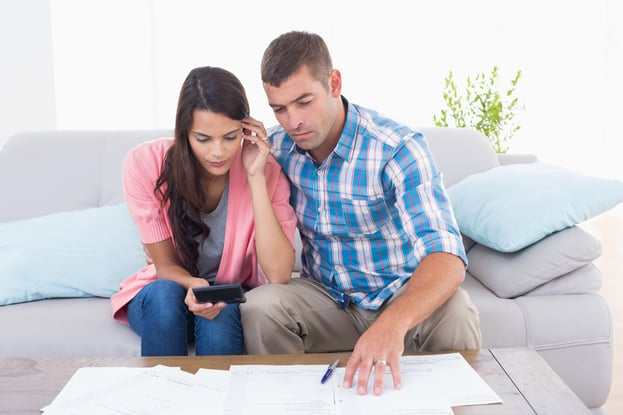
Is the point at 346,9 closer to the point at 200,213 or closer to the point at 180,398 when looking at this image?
the point at 200,213

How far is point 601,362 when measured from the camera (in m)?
1.79

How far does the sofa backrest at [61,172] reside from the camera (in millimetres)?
2186

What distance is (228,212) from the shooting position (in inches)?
67.4

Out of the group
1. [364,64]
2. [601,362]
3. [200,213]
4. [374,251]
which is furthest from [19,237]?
[364,64]

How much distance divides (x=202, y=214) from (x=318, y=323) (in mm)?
434

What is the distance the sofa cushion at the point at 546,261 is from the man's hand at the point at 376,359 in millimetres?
826

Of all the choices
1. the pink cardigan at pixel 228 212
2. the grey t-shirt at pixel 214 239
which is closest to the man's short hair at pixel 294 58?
the pink cardigan at pixel 228 212

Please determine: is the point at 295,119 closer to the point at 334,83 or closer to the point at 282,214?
the point at 334,83

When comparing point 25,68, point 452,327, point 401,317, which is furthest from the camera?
point 25,68

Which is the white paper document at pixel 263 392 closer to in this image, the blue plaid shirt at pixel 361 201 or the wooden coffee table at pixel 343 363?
the wooden coffee table at pixel 343 363

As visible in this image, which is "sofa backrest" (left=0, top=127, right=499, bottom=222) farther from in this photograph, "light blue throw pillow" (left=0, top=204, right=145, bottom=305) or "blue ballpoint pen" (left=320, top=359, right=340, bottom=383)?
"blue ballpoint pen" (left=320, top=359, right=340, bottom=383)

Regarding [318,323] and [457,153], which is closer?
[318,323]

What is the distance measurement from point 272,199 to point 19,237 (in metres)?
0.86

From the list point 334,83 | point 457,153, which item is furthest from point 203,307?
point 457,153
